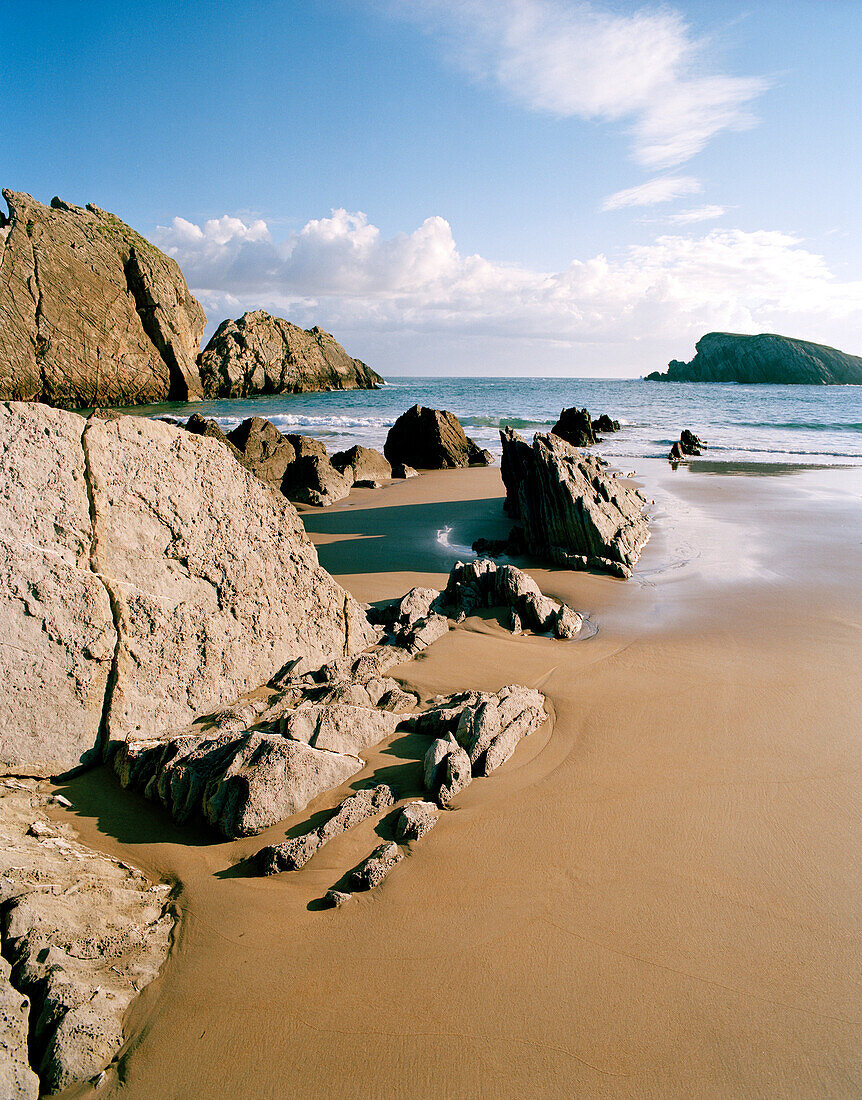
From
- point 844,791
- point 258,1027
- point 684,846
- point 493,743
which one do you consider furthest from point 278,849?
point 844,791

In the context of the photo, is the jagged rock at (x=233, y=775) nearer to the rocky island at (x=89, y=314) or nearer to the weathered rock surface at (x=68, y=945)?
the weathered rock surface at (x=68, y=945)

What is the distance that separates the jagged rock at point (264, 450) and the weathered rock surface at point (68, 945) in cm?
1143

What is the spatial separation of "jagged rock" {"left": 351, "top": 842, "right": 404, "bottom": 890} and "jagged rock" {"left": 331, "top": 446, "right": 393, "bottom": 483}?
11684 mm

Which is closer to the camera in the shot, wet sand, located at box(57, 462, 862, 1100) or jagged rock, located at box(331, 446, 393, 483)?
wet sand, located at box(57, 462, 862, 1100)

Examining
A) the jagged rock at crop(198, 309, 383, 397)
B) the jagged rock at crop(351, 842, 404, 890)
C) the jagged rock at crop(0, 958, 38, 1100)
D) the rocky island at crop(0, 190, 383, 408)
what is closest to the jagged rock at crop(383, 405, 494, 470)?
the jagged rock at crop(351, 842, 404, 890)

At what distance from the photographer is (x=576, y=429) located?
75.6 ft

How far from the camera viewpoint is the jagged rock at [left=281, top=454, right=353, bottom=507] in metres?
12.1

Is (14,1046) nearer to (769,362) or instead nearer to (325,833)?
(325,833)

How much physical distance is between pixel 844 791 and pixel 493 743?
183cm

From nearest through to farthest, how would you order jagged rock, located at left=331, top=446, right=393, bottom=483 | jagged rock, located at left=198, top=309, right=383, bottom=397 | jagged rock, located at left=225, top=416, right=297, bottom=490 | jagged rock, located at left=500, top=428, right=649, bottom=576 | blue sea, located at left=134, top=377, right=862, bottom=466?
jagged rock, located at left=500, top=428, right=649, bottom=576 < jagged rock, located at left=225, top=416, right=297, bottom=490 < jagged rock, located at left=331, top=446, right=393, bottom=483 < blue sea, located at left=134, top=377, right=862, bottom=466 < jagged rock, located at left=198, top=309, right=383, bottom=397

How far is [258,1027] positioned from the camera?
196cm

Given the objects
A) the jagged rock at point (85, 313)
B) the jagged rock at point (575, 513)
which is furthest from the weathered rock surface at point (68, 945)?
the jagged rock at point (85, 313)

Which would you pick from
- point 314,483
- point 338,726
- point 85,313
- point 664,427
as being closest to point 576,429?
point 664,427

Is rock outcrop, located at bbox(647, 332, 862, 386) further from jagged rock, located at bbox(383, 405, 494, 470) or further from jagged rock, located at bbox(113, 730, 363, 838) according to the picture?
jagged rock, located at bbox(113, 730, 363, 838)
